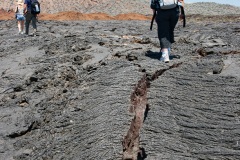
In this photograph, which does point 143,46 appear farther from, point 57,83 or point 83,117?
point 83,117

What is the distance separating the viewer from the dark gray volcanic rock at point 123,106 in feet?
11.8

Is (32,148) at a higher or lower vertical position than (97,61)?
lower

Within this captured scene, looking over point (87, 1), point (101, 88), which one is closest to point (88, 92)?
point (101, 88)

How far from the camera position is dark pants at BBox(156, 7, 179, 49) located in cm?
502

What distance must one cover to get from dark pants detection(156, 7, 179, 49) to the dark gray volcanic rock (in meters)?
0.32

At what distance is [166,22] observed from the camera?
5113 mm

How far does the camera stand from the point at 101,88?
464 cm

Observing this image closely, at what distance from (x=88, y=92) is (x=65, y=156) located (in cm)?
110

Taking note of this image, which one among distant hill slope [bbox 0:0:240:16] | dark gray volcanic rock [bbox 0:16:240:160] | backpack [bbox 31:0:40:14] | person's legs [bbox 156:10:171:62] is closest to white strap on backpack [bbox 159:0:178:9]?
person's legs [bbox 156:10:171:62]

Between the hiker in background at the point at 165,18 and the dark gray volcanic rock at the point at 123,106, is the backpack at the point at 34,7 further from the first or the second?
the hiker in background at the point at 165,18

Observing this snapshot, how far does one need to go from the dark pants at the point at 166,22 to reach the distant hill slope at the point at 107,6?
2309cm

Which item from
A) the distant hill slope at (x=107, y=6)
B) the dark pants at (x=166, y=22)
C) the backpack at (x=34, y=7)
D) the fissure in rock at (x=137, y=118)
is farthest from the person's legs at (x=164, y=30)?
the distant hill slope at (x=107, y=6)

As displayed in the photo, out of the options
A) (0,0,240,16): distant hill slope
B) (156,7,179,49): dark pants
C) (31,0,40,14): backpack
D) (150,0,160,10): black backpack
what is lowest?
(0,0,240,16): distant hill slope

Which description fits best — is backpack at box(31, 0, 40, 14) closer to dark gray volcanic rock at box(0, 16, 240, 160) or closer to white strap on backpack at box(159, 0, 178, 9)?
dark gray volcanic rock at box(0, 16, 240, 160)
